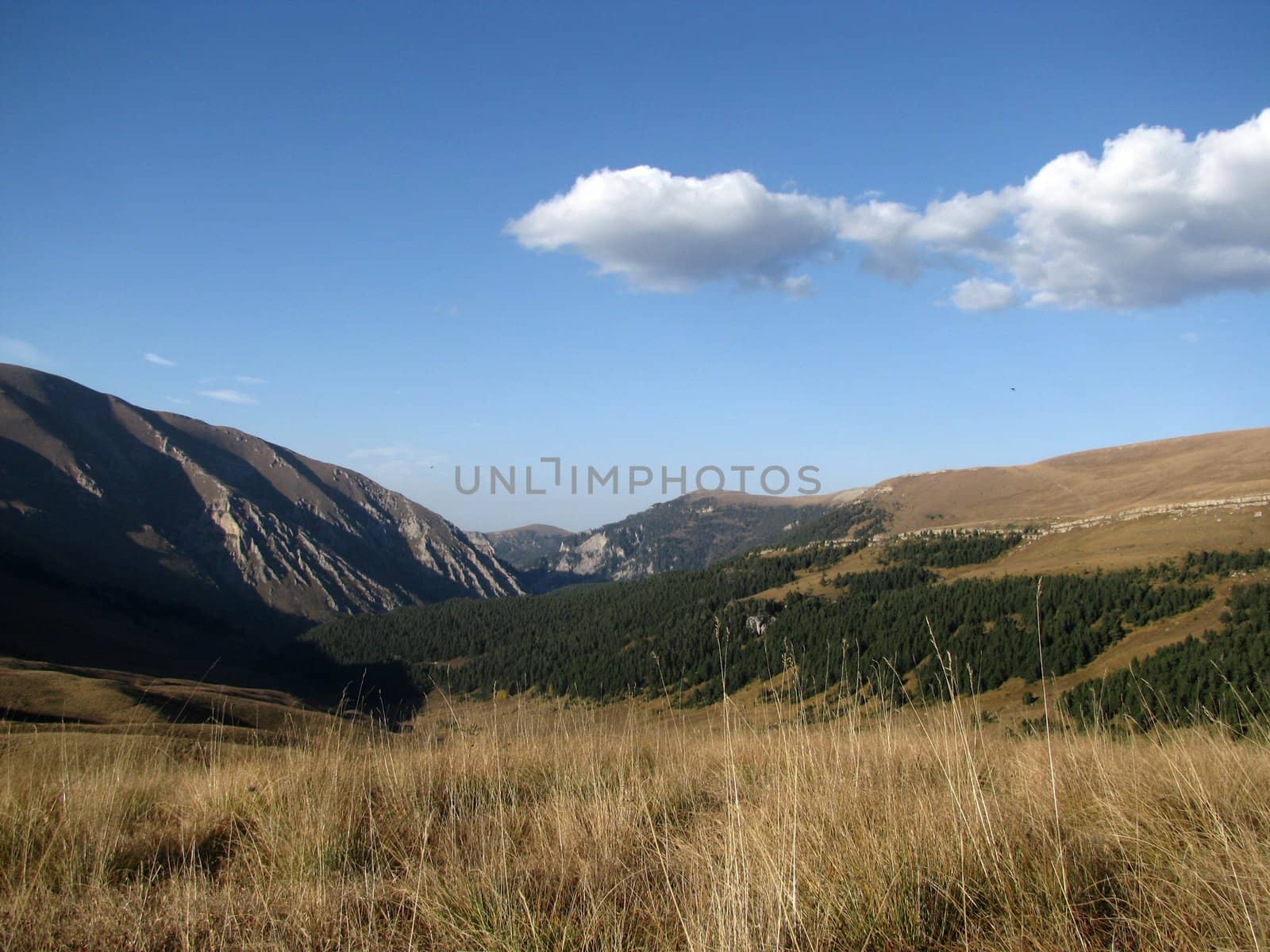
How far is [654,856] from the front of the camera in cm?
411

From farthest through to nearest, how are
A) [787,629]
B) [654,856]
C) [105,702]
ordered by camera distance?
[787,629]
[105,702]
[654,856]

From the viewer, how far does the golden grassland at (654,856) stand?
302 centimetres

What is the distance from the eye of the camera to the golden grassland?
302 cm

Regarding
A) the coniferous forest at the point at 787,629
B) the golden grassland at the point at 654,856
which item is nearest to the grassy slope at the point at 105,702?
the coniferous forest at the point at 787,629

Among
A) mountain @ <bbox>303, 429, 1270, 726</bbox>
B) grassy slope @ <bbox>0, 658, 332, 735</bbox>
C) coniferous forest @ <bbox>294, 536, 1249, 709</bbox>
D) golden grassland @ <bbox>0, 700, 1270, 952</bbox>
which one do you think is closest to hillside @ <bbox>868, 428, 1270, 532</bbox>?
mountain @ <bbox>303, 429, 1270, 726</bbox>

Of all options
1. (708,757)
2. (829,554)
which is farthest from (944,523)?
(708,757)

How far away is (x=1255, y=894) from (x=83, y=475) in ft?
804

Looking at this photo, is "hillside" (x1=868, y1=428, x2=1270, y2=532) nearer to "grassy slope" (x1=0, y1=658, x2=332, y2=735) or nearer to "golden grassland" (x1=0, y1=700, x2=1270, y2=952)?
"grassy slope" (x1=0, y1=658, x2=332, y2=735)

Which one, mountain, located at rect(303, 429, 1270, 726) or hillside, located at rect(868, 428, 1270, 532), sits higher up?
hillside, located at rect(868, 428, 1270, 532)

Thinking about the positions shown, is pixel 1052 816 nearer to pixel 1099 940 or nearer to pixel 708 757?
pixel 1099 940

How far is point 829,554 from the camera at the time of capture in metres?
137

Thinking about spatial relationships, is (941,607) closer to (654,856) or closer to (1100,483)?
(654,856)

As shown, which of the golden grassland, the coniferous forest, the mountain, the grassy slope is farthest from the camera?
the mountain

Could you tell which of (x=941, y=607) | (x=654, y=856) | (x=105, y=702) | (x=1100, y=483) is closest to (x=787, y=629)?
(x=941, y=607)
